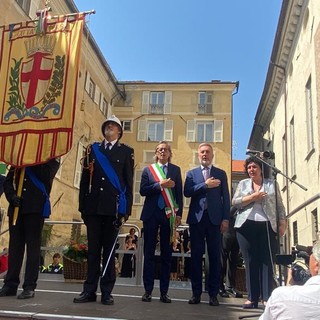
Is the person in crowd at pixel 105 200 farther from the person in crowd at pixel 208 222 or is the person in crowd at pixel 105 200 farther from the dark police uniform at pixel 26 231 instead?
the person in crowd at pixel 208 222

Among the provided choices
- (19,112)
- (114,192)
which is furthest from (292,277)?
(19,112)

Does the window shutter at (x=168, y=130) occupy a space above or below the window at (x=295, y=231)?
above

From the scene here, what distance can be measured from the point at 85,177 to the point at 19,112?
56.0 inches

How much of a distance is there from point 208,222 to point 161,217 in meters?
0.55

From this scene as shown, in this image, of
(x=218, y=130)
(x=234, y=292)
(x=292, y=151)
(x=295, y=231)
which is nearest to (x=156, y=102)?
(x=218, y=130)

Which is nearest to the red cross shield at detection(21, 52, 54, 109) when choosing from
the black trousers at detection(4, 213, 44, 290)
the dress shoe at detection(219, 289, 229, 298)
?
the black trousers at detection(4, 213, 44, 290)

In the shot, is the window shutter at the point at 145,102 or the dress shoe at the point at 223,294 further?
the window shutter at the point at 145,102

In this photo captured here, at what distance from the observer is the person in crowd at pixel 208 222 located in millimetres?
4840

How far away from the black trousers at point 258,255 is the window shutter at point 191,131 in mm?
27694

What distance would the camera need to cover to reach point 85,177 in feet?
15.8

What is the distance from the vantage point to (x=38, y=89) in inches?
217

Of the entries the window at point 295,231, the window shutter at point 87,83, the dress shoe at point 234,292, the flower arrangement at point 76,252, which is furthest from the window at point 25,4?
the dress shoe at point 234,292

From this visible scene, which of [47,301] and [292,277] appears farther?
[47,301]

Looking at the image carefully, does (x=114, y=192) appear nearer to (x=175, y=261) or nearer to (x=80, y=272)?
(x=80, y=272)
